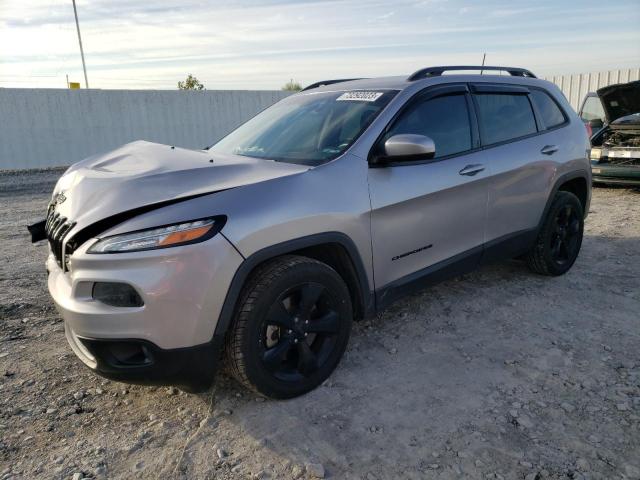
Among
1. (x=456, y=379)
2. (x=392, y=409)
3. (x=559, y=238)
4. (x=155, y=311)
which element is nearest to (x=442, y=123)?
(x=456, y=379)

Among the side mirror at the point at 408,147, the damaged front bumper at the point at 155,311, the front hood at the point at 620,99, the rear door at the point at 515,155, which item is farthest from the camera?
the front hood at the point at 620,99

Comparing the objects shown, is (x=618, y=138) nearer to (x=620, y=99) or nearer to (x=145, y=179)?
(x=620, y=99)

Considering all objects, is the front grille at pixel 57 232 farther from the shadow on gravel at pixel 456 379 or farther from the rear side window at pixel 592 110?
the rear side window at pixel 592 110

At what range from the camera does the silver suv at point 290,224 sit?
2268 mm

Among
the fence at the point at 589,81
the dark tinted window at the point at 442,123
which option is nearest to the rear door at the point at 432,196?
the dark tinted window at the point at 442,123

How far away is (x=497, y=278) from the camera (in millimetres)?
4551

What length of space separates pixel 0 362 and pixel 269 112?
99.9 inches

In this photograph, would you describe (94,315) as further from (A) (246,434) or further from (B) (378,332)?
(B) (378,332)

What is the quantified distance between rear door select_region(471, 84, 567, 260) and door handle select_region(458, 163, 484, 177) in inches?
5.7

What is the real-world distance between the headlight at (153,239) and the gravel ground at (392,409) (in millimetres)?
959

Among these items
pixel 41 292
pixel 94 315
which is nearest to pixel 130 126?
pixel 41 292

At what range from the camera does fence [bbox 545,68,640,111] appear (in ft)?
48.5

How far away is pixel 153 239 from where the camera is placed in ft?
7.33

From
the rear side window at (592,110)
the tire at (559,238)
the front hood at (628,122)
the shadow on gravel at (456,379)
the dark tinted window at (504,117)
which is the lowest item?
the shadow on gravel at (456,379)
